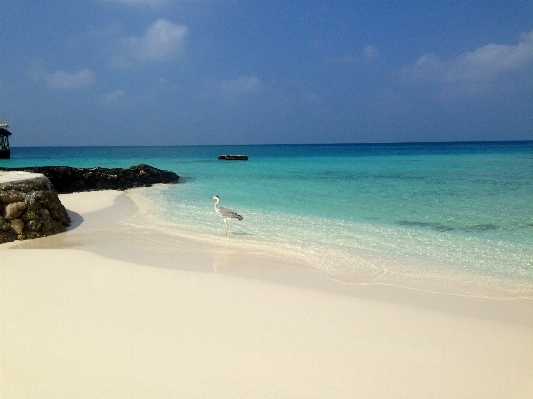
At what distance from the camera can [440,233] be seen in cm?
954

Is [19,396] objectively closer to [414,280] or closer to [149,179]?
[414,280]

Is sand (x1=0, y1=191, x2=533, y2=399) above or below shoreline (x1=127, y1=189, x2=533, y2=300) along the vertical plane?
below

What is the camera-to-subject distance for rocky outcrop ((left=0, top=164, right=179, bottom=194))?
19422 mm

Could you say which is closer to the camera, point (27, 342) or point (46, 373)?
point (46, 373)

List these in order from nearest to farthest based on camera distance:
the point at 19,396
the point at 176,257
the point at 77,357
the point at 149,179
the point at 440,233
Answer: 1. the point at 19,396
2. the point at 77,357
3. the point at 176,257
4. the point at 440,233
5. the point at 149,179

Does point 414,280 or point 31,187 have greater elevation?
point 31,187

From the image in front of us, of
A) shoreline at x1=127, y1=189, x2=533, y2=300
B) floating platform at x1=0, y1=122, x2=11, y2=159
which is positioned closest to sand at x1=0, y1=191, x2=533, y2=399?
shoreline at x1=127, y1=189, x2=533, y2=300

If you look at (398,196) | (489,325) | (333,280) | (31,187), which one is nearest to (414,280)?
(333,280)

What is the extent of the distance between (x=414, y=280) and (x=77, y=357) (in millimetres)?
4777

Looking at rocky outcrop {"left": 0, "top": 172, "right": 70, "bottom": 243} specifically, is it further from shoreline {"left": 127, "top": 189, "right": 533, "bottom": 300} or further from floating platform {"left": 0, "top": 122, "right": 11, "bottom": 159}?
floating platform {"left": 0, "top": 122, "right": 11, "bottom": 159}

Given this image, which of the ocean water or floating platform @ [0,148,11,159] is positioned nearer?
the ocean water

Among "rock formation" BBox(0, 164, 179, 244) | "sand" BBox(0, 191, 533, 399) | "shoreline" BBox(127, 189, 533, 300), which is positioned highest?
"rock formation" BBox(0, 164, 179, 244)

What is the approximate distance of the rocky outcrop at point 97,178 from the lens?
63.7 feet

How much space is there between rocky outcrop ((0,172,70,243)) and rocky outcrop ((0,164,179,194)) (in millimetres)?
10612
